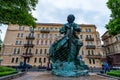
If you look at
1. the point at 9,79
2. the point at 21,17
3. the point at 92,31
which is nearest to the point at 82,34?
the point at 92,31

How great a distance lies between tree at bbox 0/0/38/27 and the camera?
10.9m

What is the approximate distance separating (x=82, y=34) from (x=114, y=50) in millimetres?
13840

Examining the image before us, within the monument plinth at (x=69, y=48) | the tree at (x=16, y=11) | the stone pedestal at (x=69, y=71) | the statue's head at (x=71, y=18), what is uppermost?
the tree at (x=16, y=11)

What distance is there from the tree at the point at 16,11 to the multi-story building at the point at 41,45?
94.9 feet

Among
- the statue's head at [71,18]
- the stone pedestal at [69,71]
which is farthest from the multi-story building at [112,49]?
the stone pedestal at [69,71]

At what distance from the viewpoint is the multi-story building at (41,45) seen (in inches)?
1599

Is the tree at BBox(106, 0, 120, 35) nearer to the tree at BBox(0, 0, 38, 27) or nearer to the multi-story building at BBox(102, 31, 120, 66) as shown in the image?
the tree at BBox(0, 0, 38, 27)

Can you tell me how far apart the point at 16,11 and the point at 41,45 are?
32.1m

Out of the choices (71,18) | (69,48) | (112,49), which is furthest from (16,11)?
(112,49)

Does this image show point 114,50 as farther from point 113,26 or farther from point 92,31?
point 113,26

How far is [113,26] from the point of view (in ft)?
50.0

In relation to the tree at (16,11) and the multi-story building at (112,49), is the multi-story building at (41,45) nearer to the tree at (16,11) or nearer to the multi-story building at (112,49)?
the multi-story building at (112,49)

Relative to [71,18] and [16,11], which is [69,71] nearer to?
[71,18]

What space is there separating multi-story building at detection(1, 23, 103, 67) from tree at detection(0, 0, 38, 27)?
28.9m
